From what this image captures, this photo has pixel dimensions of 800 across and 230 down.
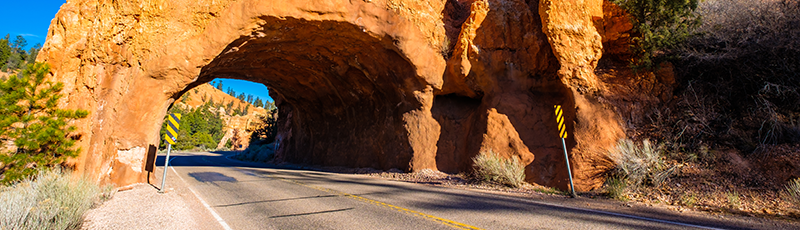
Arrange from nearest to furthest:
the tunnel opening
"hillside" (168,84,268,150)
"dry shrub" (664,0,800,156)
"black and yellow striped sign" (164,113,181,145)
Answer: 1. "dry shrub" (664,0,800,156)
2. "black and yellow striped sign" (164,113,181,145)
3. the tunnel opening
4. "hillside" (168,84,268,150)

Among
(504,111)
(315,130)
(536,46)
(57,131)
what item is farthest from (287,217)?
(315,130)

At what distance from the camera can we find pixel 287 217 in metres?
6.34

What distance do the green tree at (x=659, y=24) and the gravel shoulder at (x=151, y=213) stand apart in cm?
1379

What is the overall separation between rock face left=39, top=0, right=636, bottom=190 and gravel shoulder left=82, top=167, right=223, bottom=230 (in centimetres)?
341

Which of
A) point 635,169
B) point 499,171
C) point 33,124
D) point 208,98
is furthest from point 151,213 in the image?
point 208,98

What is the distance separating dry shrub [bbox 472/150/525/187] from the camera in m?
10.9

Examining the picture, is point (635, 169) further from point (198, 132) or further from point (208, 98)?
point (208, 98)

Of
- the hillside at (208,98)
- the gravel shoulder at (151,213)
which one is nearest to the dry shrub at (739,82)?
the gravel shoulder at (151,213)

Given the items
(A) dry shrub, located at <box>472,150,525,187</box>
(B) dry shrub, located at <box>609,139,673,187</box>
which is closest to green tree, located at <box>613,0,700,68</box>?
(B) dry shrub, located at <box>609,139,673,187</box>

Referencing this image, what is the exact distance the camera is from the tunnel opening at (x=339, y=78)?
563 inches

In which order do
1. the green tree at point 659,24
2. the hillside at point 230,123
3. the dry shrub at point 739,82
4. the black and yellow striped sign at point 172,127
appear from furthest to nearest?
the hillside at point 230,123 < the green tree at point 659,24 < the black and yellow striped sign at point 172,127 < the dry shrub at point 739,82

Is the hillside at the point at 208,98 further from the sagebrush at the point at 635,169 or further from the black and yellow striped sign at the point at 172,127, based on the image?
the sagebrush at the point at 635,169

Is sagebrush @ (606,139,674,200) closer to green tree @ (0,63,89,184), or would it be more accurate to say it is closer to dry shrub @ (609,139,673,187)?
dry shrub @ (609,139,673,187)

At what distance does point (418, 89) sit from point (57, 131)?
12.0 meters
